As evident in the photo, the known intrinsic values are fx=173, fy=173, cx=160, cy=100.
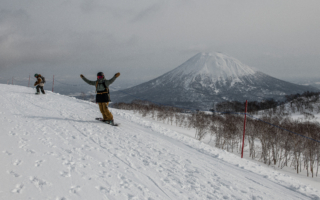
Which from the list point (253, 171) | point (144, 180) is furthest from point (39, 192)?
point (253, 171)

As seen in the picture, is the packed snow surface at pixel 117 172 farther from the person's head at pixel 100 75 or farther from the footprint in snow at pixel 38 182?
the person's head at pixel 100 75

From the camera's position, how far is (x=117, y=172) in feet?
14.4

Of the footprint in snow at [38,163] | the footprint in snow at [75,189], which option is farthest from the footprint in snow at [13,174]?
the footprint in snow at [75,189]

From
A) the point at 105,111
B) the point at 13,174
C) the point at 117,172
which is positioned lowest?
the point at 117,172

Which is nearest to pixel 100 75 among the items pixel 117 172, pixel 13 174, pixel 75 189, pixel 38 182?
pixel 117 172

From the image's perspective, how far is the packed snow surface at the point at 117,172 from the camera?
139 inches

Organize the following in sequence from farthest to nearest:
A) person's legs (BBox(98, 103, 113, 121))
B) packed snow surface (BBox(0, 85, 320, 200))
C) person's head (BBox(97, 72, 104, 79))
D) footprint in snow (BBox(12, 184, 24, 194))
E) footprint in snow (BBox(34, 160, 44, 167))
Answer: person's legs (BBox(98, 103, 113, 121))
person's head (BBox(97, 72, 104, 79))
footprint in snow (BBox(34, 160, 44, 167))
packed snow surface (BBox(0, 85, 320, 200))
footprint in snow (BBox(12, 184, 24, 194))

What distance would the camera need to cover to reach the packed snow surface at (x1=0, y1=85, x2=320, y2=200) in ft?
11.6

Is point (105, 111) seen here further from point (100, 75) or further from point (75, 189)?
point (75, 189)

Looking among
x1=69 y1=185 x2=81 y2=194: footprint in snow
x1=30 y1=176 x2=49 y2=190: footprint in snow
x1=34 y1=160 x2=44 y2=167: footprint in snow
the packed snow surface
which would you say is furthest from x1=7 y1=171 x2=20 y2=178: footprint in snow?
x1=69 y1=185 x2=81 y2=194: footprint in snow

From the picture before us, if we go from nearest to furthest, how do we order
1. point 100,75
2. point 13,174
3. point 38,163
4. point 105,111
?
point 13,174 < point 38,163 < point 100,75 < point 105,111

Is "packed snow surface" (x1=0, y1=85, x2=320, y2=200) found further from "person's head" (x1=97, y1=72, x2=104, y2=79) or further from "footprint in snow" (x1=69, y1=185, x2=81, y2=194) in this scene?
"person's head" (x1=97, y1=72, x2=104, y2=79)

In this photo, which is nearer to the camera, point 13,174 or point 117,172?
point 13,174

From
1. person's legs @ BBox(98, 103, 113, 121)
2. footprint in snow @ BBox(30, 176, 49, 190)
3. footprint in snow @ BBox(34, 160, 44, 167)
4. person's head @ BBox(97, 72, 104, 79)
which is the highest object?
person's head @ BBox(97, 72, 104, 79)
